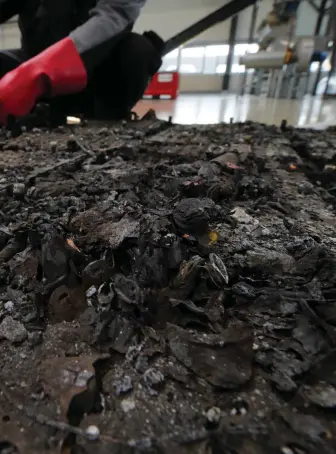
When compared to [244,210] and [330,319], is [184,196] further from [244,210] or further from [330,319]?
[330,319]

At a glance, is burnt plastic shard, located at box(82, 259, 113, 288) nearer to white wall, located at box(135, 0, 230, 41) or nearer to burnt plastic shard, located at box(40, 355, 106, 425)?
burnt plastic shard, located at box(40, 355, 106, 425)

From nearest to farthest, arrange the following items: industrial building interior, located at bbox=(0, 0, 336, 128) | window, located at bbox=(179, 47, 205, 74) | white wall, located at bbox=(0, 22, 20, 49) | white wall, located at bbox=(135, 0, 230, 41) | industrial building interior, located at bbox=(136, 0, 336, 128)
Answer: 1. industrial building interior, located at bbox=(136, 0, 336, 128)
2. industrial building interior, located at bbox=(0, 0, 336, 128)
3. white wall, located at bbox=(135, 0, 230, 41)
4. white wall, located at bbox=(0, 22, 20, 49)
5. window, located at bbox=(179, 47, 205, 74)

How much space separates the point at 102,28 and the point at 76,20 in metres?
0.68

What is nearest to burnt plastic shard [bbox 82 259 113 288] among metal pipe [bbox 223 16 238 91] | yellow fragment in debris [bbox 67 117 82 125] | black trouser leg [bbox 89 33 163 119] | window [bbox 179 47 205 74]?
yellow fragment in debris [bbox 67 117 82 125]

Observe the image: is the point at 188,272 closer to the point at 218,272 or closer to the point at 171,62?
the point at 218,272

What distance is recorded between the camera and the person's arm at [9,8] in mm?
2121

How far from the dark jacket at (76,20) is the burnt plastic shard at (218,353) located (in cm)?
173

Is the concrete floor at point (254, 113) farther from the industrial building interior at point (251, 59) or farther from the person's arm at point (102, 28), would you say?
the person's arm at point (102, 28)

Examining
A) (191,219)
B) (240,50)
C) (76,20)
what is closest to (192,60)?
(240,50)

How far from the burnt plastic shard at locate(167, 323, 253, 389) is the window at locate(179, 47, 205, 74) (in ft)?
31.4

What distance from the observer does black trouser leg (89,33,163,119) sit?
2297mm

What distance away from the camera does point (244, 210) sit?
889 mm

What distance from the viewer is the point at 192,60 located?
8961mm

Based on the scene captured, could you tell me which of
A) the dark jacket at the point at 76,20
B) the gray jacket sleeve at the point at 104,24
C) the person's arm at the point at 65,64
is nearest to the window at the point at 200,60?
the dark jacket at the point at 76,20
